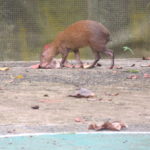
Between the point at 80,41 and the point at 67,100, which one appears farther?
the point at 80,41

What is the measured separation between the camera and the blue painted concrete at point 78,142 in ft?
13.4

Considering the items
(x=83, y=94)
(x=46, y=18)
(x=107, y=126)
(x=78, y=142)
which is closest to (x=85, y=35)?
(x=46, y=18)

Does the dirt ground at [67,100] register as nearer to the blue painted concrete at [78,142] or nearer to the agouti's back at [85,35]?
the blue painted concrete at [78,142]

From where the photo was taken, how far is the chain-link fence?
12000 mm

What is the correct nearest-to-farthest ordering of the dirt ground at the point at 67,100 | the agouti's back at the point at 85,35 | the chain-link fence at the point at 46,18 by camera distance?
the dirt ground at the point at 67,100 < the agouti's back at the point at 85,35 < the chain-link fence at the point at 46,18

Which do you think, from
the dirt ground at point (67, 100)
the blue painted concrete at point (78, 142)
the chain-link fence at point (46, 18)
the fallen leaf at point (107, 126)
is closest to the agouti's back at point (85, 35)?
the dirt ground at point (67, 100)

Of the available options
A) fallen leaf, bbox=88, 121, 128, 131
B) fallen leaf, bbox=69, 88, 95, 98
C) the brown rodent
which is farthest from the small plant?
fallen leaf, bbox=88, 121, 128, 131

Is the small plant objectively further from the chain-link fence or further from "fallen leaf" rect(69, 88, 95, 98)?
"fallen leaf" rect(69, 88, 95, 98)

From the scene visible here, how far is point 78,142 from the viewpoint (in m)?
4.27

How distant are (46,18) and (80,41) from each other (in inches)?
73.1

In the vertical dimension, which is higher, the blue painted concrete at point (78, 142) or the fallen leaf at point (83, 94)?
the blue painted concrete at point (78, 142)

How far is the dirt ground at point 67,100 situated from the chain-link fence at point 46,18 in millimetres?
2680

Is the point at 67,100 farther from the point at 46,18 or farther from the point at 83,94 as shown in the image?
the point at 46,18

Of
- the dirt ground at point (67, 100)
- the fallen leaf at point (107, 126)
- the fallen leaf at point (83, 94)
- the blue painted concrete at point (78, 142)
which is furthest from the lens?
the fallen leaf at point (83, 94)
